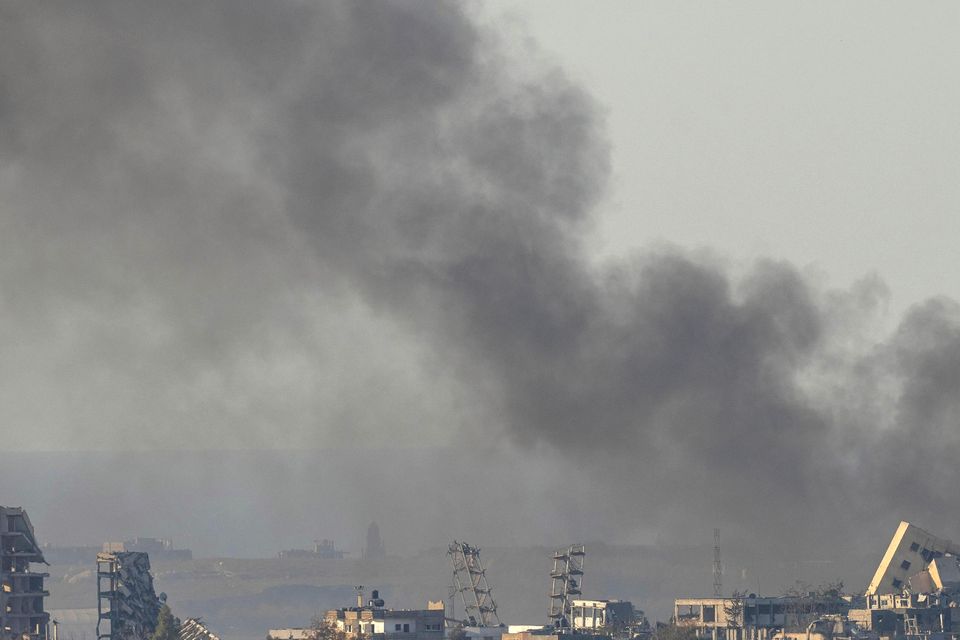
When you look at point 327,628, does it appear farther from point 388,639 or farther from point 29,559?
point 29,559

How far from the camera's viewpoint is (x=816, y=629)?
194750 mm

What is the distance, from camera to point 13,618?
198m

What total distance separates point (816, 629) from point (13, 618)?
62587 mm

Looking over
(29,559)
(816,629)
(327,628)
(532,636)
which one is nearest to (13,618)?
(29,559)

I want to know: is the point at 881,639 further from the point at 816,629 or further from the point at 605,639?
the point at 605,639

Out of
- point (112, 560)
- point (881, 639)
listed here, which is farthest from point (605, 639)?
point (112, 560)

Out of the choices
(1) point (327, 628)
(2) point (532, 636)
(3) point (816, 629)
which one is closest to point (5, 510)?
(1) point (327, 628)

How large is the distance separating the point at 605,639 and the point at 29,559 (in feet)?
151

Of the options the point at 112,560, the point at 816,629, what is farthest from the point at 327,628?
the point at 816,629

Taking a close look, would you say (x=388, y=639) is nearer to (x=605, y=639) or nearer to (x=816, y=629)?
(x=605, y=639)

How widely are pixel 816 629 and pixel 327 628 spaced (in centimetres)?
3775

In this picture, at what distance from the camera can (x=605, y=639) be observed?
19975 cm

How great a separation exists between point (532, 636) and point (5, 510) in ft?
141

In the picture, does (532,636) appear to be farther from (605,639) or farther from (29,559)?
(29,559)
